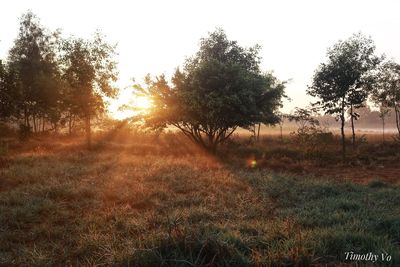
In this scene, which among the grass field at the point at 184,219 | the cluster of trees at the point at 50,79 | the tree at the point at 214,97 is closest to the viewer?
the grass field at the point at 184,219

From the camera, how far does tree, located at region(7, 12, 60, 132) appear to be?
43.2 meters

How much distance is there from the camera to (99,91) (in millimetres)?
37281

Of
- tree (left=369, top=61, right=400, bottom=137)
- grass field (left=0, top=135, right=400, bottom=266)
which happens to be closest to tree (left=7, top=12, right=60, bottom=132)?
grass field (left=0, top=135, right=400, bottom=266)

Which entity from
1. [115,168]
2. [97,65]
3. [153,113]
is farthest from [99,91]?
[115,168]

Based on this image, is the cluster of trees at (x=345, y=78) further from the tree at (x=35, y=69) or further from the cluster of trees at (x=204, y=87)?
the tree at (x=35, y=69)

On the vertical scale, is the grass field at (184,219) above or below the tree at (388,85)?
below

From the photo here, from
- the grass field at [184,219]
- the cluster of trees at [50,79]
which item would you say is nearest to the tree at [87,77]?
the cluster of trees at [50,79]

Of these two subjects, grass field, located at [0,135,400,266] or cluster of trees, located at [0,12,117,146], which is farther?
cluster of trees, located at [0,12,117,146]

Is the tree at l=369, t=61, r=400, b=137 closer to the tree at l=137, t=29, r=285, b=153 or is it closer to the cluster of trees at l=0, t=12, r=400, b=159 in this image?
the cluster of trees at l=0, t=12, r=400, b=159

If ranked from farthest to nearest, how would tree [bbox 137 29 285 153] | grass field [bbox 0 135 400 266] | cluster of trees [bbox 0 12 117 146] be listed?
cluster of trees [bbox 0 12 117 146] < tree [bbox 137 29 285 153] < grass field [bbox 0 135 400 266]

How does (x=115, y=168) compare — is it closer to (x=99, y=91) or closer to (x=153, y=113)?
(x=153, y=113)

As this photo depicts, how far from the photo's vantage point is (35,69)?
145 ft

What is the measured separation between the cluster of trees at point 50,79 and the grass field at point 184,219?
18.4 m

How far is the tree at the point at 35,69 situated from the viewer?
142 ft
